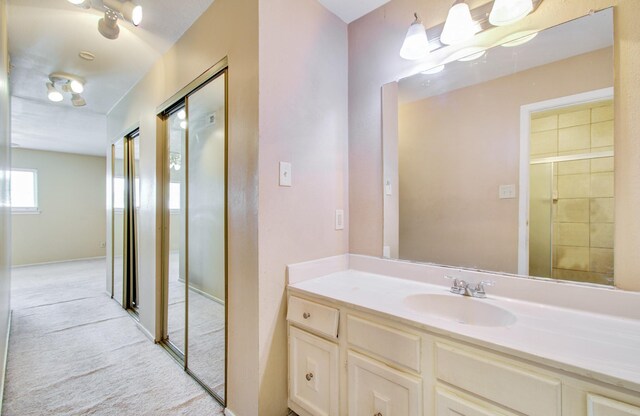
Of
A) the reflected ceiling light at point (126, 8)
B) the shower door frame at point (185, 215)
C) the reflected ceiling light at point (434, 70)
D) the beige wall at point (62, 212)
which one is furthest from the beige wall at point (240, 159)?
the beige wall at point (62, 212)

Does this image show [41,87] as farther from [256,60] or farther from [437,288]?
[437,288]

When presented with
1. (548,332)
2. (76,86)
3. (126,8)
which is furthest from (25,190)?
(548,332)

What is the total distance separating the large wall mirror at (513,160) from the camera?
112 cm

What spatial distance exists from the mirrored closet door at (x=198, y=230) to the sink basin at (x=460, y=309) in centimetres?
112

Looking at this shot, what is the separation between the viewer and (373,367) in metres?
1.13

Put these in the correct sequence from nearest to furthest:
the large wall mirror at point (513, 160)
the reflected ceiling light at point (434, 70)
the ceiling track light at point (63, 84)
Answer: the large wall mirror at point (513, 160), the reflected ceiling light at point (434, 70), the ceiling track light at point (63, 84)

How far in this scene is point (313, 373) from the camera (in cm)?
136

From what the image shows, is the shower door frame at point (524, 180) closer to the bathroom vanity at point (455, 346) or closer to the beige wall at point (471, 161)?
the beige wall at point (471, 161)

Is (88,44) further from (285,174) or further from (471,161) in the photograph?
(471,161)

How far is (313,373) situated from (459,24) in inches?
74.8

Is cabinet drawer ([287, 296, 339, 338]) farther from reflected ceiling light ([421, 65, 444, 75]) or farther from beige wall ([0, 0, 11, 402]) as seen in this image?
beige wall ([0, 0, 11, 402])

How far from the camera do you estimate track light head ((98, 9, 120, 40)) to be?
5.60 ft

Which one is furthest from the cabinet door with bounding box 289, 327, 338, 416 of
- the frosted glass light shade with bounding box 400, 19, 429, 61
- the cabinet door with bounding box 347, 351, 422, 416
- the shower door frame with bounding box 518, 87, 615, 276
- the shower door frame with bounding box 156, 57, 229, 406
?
the frosted glass light shade with bounding box 400, 19, 429, 61

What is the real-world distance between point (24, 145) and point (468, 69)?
784 cm
